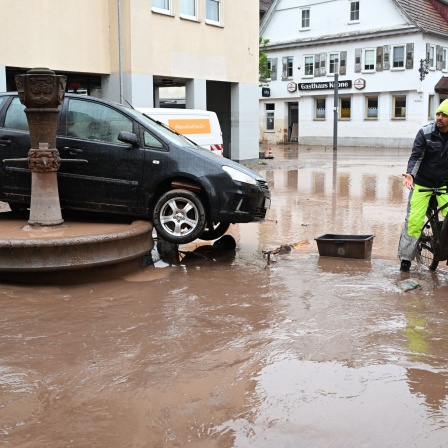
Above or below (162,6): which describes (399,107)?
below

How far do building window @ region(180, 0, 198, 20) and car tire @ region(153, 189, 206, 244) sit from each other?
54.8 ft

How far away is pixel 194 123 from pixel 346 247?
9.19 m

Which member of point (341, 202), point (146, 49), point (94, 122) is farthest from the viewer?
point (146, 49)

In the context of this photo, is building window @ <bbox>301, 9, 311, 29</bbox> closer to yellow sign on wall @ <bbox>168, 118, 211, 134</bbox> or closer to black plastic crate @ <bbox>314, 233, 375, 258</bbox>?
yellow sign on wall @ <bbox>168, 118, 211, 134</bbox>

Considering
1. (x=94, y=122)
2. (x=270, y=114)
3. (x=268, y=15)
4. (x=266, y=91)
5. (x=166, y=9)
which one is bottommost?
(x=94, y=122)

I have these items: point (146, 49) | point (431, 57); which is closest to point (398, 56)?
point (431, 57)

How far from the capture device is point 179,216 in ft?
27.1

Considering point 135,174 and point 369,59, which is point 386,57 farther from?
point 135,174

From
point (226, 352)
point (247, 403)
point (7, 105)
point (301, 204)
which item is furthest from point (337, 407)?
point (301, 204)

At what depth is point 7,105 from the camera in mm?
8781

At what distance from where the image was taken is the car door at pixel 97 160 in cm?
834

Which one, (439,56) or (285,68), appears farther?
(285,68)

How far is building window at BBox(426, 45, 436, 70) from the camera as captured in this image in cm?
4409

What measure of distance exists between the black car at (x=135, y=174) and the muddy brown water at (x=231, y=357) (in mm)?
656
